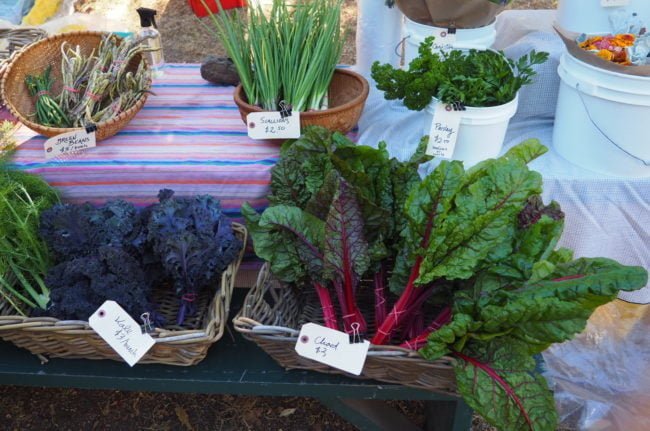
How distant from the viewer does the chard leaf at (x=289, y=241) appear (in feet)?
3.80

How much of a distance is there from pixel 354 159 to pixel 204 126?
1.94 feet

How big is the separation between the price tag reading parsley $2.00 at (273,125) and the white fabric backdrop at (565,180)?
0.24 m

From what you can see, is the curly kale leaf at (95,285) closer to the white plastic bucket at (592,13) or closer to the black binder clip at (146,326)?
the black binder clip at (146,326)

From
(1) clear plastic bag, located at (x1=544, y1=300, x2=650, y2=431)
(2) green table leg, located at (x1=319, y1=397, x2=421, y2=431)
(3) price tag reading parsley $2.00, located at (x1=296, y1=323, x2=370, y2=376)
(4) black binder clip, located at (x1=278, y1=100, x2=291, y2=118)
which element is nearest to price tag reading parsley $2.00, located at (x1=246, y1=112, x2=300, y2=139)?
(4) black binder clip, located at (x1=278, y1=100, x2=291, y2=118)

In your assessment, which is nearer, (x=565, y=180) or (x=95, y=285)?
(x=95, y=285)

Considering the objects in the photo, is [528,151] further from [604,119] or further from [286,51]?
[286,51]

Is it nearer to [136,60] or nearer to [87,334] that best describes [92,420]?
[87,334]

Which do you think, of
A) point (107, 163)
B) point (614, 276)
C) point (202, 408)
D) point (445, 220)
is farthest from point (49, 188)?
point (614, 276)

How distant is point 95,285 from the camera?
120cm

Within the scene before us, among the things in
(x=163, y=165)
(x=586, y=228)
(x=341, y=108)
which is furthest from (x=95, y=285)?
(x=586, y=228)

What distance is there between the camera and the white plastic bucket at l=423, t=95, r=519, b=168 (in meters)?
1.29

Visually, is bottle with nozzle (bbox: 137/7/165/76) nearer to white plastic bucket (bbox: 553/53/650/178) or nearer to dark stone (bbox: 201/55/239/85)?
dark stone (bbox: 201/55/239/85)

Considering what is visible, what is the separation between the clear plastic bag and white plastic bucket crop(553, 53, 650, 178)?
62 centimetres

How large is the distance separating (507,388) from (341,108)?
77 cm
